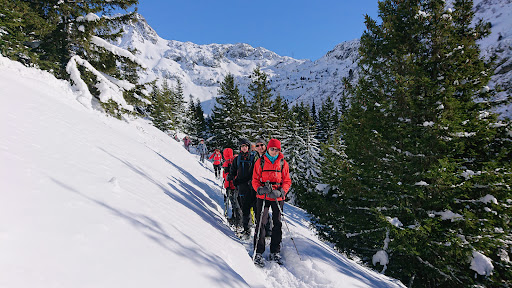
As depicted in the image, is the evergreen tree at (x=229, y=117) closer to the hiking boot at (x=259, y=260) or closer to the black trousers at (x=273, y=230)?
the black trousers at (x=273, y=230)

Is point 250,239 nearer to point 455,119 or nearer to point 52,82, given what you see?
point 455,119

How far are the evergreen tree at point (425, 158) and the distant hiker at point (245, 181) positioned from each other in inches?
134

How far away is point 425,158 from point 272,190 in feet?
15.7

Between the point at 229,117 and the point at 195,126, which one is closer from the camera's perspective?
the point at 229,117

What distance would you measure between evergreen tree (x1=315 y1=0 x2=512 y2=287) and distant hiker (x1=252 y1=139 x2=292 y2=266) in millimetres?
3161

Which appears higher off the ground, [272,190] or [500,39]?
[500,39]

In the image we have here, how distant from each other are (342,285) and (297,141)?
2180 centimetres

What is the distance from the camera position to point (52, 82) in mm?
10266

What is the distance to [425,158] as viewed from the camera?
6.80 metres

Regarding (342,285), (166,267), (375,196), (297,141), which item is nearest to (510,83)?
(297,141)

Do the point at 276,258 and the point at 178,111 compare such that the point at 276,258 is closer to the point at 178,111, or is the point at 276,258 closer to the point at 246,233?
the point at 246,233

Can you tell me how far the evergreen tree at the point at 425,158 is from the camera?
6.48 metres

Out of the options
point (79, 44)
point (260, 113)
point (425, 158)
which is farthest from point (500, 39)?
point (79, 44)

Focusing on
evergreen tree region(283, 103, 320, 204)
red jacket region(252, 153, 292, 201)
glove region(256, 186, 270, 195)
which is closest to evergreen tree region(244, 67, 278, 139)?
evergreen tree region(283, 103, 320, 204)
